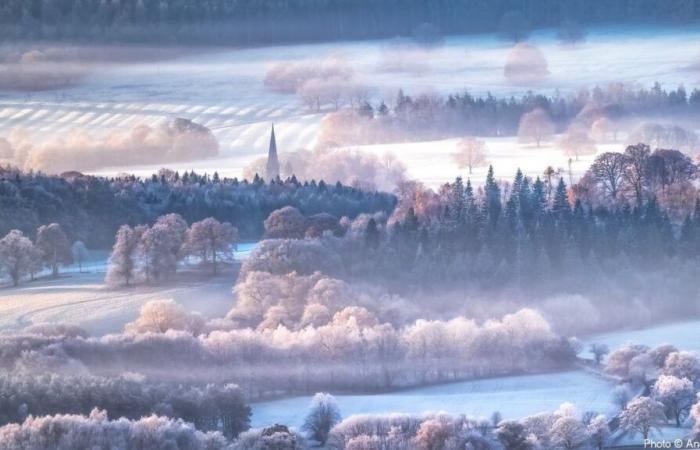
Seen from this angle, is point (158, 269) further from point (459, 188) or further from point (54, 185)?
point (459, 188)

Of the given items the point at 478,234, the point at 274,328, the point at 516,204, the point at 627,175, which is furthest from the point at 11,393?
the point at 627,175

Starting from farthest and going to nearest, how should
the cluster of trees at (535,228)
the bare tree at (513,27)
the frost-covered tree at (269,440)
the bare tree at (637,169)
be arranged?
1. the bare tree at (513,27)
2. the bare tree at (637,169)
3. the cluster of trees at (535,228)
4. the frost-covered tree at (269,440)

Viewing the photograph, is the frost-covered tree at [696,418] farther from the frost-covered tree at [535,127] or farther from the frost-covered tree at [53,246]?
the frost-covered tree at [535,127]

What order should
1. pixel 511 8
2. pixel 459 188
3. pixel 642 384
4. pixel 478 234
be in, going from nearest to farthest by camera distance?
pixel 642 384
pixel 478 234
pixel 459 188
pixel 511 8

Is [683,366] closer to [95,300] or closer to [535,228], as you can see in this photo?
[535,228]

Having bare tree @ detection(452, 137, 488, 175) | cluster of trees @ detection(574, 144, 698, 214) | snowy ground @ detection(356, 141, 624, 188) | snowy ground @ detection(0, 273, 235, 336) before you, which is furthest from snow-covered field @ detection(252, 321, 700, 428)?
bare tree @ detection(452, 137, 488, 175)

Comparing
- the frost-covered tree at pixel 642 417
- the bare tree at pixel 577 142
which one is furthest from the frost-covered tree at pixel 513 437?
the bare tree at pixel 577 142
